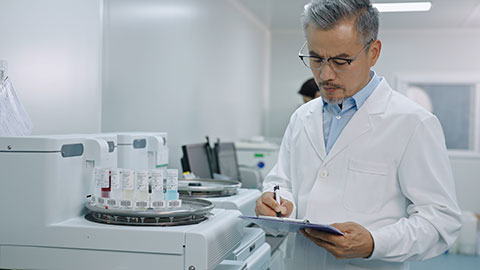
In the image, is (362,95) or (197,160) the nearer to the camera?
(362,95)

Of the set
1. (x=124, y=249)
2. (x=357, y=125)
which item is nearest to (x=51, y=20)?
(x=124, y=249)

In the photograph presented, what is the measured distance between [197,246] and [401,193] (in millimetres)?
626

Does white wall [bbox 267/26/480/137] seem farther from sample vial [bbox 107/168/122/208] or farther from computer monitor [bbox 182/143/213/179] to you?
sample vial [bbox 107/168/122/208]

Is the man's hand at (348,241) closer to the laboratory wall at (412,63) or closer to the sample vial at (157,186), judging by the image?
the sample vial at (157,186)

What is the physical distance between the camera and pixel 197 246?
1.29m

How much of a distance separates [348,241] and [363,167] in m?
0.27

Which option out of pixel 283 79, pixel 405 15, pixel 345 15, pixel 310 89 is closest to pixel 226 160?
pixel 310 89

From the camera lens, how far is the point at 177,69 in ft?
11.0

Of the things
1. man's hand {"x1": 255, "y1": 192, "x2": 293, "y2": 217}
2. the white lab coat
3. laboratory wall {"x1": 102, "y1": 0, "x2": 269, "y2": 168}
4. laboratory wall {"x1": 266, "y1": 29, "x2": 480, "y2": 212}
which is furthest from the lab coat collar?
laboratory wall {"x1": 266, "y1": 29, "x2": 480, "y2": 212}

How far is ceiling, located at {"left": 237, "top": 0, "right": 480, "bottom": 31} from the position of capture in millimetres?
5038

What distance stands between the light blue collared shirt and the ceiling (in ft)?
10.5

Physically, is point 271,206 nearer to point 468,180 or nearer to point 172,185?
point 172,185

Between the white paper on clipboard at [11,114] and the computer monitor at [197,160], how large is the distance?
4.00 feet

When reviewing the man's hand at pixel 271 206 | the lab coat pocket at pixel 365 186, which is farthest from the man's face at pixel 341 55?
the man's hand at pixel 271 206
